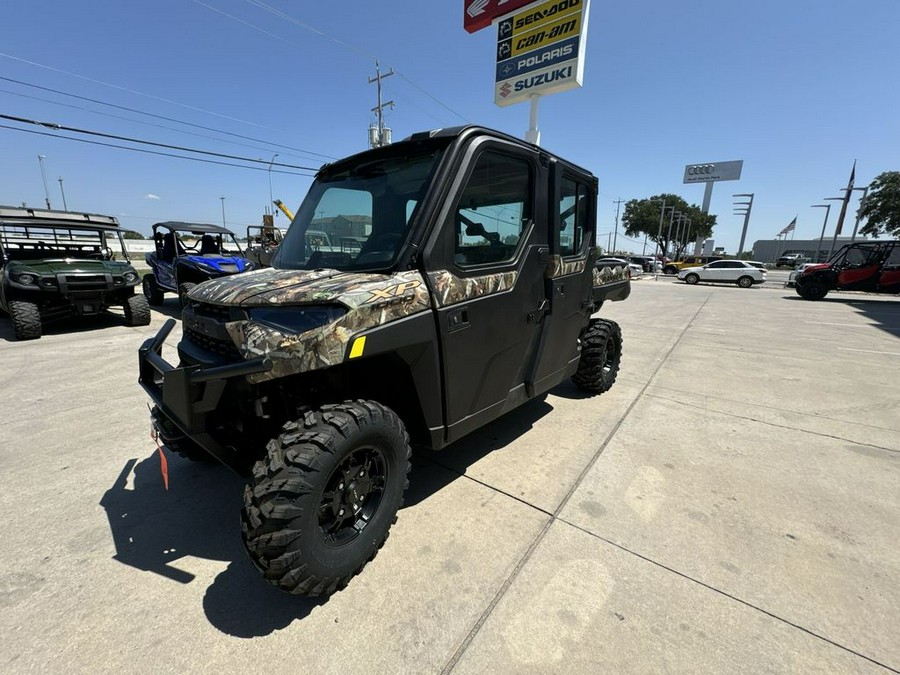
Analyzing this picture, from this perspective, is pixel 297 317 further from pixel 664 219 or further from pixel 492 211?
pixel 664 219

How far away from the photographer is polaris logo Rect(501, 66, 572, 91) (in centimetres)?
1371

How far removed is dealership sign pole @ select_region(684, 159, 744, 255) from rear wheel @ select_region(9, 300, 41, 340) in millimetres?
75081

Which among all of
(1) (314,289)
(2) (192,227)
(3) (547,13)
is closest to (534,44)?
(3) (547,13)

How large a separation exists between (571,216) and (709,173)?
73398 mm

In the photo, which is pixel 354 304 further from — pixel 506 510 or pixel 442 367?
pixel 506 510

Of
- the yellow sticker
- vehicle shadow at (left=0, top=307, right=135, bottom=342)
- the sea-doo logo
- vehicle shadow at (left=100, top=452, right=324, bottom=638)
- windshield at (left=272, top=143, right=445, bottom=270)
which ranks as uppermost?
the sea-doo logo

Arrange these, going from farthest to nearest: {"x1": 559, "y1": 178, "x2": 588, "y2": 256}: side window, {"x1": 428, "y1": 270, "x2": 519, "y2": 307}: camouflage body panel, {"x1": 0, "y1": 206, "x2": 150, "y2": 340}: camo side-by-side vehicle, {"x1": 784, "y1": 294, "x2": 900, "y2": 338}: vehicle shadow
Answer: {"x1": 784, "y1": 294, "x2": 900, "y2": 338}: vehicle shadow < {"x1": 0, "y1": 206, "x2": 150, "y2": 340}: camo side-by-side vehicle < {"x1": 559, "y1": 178, "x2": 588, "y2": 256}: side window < {"x1": 428, "y1": 270, "x2": 519, "y2": 307}: camouflage body panel

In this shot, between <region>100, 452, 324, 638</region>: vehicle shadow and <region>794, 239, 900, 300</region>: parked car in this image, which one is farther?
<region>794, 239, 900, 300</region>: parked car

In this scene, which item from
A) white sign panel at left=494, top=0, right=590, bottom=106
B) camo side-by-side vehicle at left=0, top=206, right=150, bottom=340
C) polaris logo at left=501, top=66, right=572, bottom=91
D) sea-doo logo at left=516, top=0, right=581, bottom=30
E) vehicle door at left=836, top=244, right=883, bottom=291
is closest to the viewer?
camo side-by-side vehicle at left=0, top=206, right=150, bottom=340

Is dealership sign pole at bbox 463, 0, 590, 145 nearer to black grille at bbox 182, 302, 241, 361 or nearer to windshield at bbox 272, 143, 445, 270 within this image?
windshield at bbox 272, 143, 445, 270

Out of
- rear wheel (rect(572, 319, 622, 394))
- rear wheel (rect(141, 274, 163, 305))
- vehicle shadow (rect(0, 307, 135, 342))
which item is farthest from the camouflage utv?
rear wheel (rect(141, 274, 163, 305))

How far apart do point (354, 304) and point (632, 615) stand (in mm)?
1913

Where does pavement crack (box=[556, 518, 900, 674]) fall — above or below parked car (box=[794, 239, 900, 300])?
below

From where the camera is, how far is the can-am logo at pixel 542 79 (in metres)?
13.7
